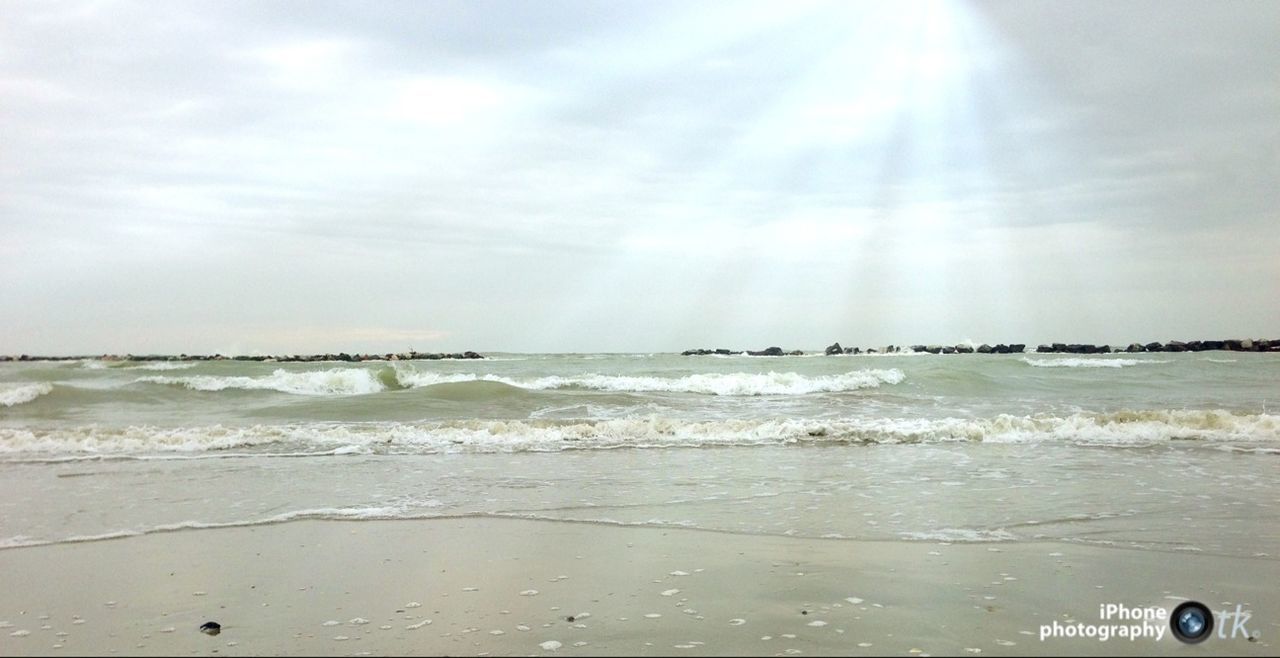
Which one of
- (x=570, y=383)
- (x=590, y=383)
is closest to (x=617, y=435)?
(x=590, y=383)

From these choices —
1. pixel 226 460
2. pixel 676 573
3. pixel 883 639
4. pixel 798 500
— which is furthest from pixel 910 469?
pixel 226 460

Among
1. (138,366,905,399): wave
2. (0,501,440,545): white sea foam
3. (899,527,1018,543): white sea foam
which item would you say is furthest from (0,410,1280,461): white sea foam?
(138,366,905,399): wave

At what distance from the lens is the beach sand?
12.4ft

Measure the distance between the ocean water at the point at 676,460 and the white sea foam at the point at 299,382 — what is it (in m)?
0.26

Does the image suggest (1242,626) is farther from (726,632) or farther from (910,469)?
(910,469)

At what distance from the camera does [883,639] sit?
12.3ft

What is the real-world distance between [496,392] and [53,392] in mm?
10952

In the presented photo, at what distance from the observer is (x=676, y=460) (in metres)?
10.7

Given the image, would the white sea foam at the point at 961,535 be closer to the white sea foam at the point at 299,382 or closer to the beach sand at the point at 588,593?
the beach sand at the point at 588,593

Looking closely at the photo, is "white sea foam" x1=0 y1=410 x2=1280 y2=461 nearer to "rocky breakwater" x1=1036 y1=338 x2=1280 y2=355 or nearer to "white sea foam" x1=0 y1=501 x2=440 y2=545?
"white sea foam" x1=0 y1=501 x2=440 y2=545

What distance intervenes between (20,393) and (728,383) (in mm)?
18090

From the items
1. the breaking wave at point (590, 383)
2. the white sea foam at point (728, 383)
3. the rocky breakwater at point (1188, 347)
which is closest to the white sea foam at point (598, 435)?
the breaking wave at point (590, 383)

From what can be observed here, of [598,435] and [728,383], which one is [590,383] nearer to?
[728,383]

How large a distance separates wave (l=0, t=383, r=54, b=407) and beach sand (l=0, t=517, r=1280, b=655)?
51.7ft
